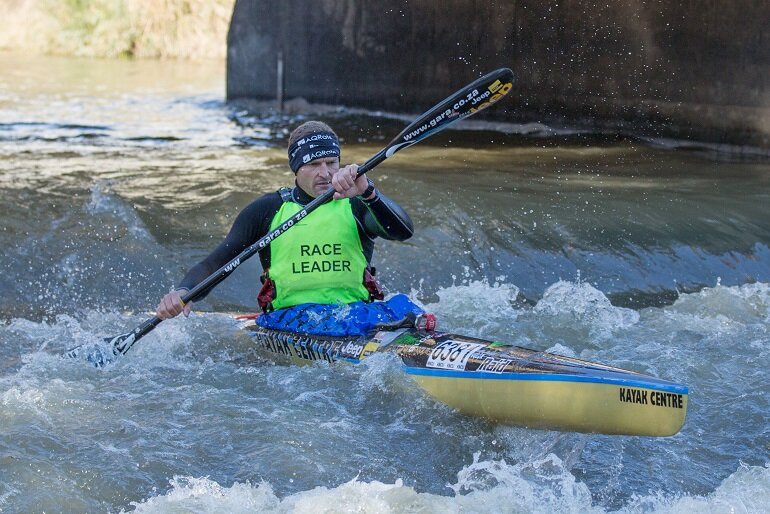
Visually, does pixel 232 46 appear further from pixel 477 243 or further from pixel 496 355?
pixel 496 355

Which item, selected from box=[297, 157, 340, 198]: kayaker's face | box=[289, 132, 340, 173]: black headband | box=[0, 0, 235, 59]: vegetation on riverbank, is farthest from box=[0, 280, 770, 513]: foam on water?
box=[0, 0, 235, 59]: vegetation on riverbank

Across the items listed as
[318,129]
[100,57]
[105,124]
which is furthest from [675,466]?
[100,57]

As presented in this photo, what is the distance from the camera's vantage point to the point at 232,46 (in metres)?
14.1

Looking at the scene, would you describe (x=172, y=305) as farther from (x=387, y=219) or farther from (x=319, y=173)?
(x=387, y=219)

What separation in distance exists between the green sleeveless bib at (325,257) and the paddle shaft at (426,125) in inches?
3.8

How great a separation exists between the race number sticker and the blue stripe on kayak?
23 millimetres

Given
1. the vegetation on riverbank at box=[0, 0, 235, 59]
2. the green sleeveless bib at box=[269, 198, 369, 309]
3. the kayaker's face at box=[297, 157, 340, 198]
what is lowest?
the vegetation on riverbank at box=[0, 0, 235, 59]

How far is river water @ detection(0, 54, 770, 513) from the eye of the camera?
148 inches

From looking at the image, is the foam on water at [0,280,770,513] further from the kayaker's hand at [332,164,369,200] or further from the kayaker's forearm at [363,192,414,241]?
the kayaker's hand at [332,164,369,200]

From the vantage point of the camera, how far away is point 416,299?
6297 millimetres

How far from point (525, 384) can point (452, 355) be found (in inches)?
14.6

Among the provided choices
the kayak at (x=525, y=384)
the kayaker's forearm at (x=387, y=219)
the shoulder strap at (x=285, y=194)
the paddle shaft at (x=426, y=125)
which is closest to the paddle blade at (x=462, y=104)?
the paddle shaft at (x=426, y=125)

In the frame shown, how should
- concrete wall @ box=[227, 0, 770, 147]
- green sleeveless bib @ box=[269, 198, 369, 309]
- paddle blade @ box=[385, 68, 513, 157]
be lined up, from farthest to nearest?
concrete wall @ box=[227, 0, 770, 147] < green sleeveless bib @ box=[269, 198, 369, 309] < paddle blade @ box=[385, 68, 513, 157]

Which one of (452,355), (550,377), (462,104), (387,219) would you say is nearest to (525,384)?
(550,377)
